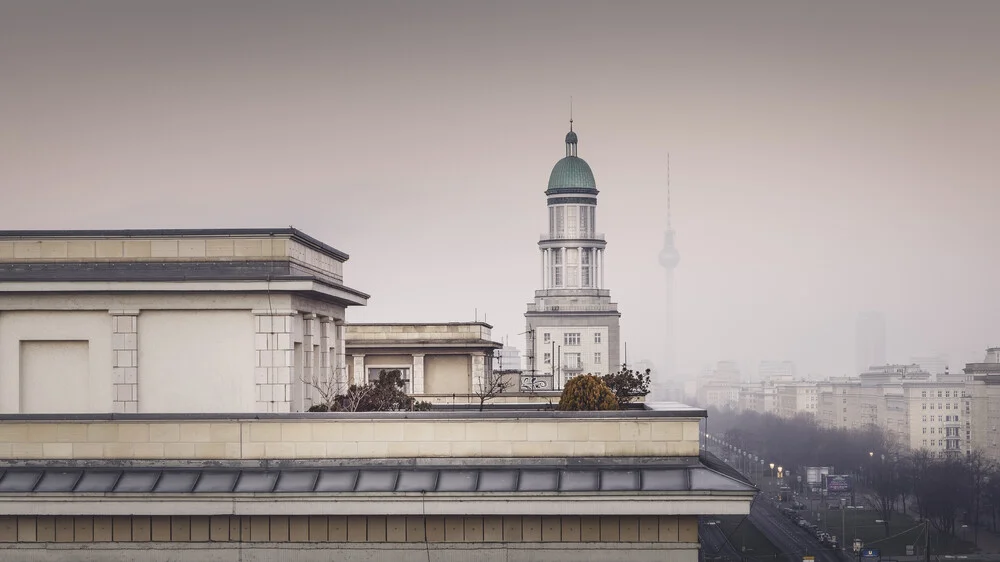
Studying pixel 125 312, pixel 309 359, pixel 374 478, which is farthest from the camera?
pixel 309 359

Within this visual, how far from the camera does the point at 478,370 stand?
9119cm

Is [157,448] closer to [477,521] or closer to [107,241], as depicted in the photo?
[477,521]

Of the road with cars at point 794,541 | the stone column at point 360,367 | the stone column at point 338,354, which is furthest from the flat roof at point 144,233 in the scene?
the road with cars at point 794,541

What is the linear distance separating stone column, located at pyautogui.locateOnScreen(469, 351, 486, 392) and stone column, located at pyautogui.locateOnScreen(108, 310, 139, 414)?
50.8m

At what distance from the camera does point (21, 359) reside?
38250 millimetres

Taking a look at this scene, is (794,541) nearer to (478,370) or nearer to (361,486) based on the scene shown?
(478,370)

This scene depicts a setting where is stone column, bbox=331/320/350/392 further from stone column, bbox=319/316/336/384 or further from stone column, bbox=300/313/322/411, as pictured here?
stone column, bbox=300/313/322/411

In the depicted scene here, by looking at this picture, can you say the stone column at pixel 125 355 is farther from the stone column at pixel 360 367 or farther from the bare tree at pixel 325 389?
the stone column at pixel 360 367

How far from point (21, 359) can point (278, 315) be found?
22.6ft

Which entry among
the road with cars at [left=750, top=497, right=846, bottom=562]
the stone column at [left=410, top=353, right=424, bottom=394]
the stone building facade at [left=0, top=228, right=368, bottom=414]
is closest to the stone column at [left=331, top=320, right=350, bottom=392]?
the stone building facade at [left=0, top=228, right=368, bottom=414]

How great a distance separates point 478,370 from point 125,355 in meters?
53.6

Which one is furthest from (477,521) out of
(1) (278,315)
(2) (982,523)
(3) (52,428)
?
(2) (982,523)

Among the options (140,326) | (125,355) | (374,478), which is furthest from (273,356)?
(374,478)

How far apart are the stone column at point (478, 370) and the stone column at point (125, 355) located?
50.8 m
